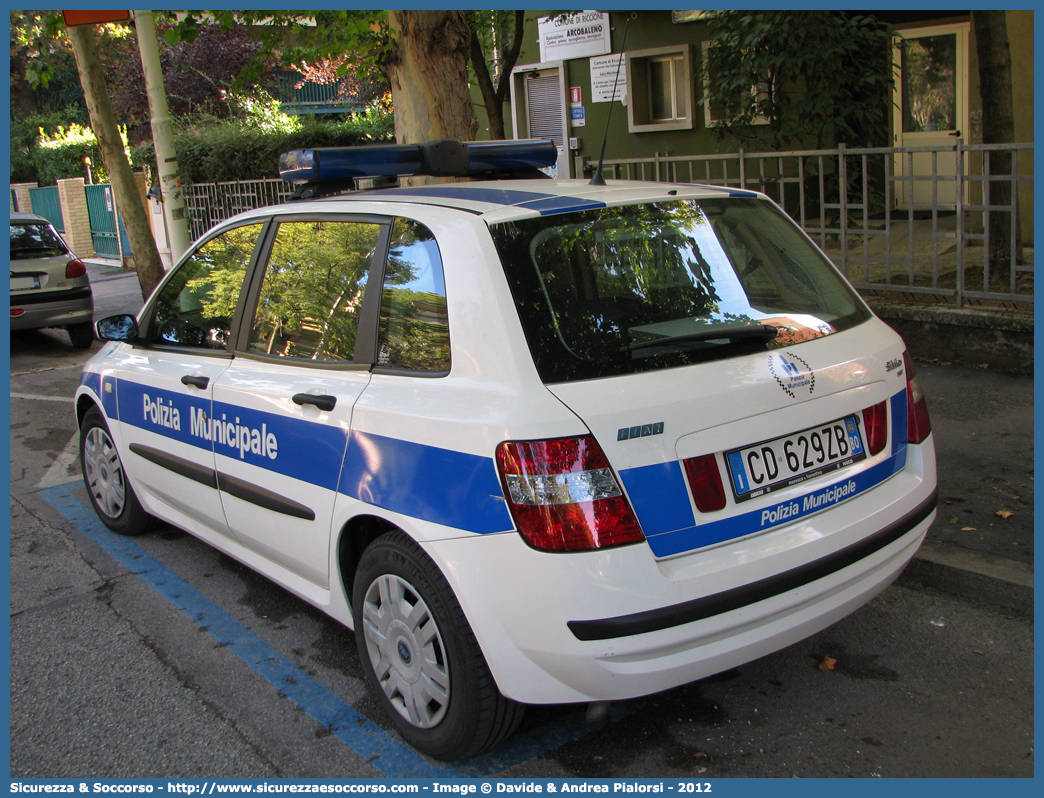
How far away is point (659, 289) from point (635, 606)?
38.7 inches

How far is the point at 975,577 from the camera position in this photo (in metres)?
3.72

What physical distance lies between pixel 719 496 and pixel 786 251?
1.12 metres

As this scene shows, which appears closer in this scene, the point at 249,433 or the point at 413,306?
the point at 413,306

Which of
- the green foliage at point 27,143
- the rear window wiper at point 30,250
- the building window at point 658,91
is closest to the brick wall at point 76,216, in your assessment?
the green foliage at point 27,143

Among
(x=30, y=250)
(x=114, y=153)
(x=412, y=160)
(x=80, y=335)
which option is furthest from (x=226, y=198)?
(x=412, y=160)

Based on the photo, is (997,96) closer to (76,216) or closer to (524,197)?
(524,197)

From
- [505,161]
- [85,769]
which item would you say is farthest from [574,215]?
[85,769]

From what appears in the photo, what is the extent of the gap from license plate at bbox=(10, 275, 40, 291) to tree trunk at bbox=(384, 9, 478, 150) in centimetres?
625

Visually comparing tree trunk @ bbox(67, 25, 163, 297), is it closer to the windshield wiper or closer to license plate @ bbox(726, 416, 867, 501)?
the windshield wiper

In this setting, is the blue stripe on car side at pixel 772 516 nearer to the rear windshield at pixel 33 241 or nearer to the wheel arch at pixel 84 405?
the wheel arch at pixel 84 405

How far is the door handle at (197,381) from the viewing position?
3.79 m

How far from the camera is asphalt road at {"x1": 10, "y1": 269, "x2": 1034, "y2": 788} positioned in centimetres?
283

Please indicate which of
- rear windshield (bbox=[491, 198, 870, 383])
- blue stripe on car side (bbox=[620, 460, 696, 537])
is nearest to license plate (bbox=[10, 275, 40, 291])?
rear windshield (bbox=[491, 198, 870, 383])

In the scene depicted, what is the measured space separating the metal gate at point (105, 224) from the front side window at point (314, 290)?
62.2ft
